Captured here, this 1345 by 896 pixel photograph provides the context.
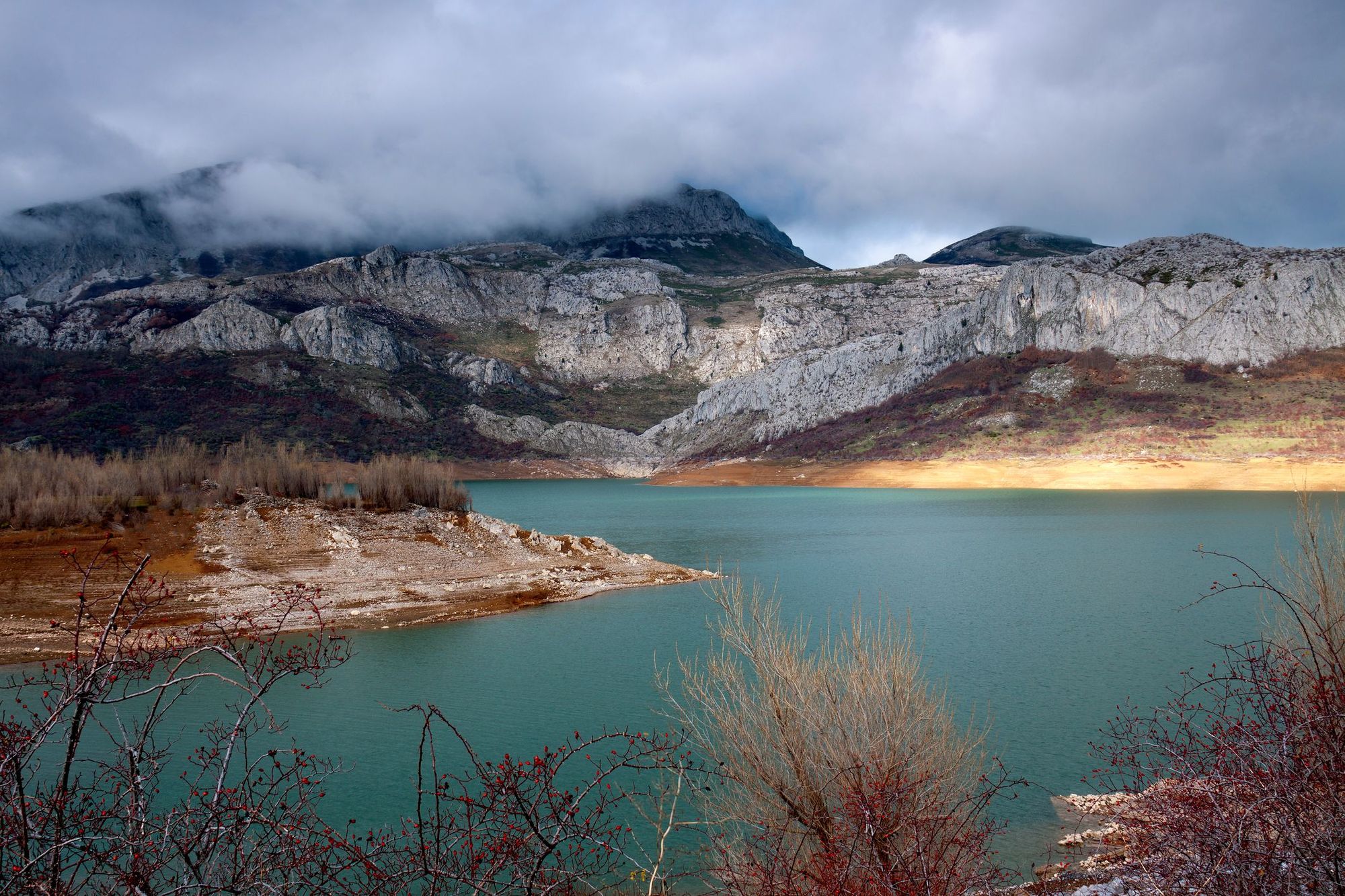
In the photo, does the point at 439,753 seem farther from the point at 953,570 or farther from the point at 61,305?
the point at 61,305

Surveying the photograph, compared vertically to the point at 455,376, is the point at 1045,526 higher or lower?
lower

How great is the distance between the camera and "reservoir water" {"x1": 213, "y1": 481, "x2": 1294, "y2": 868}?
13.4m

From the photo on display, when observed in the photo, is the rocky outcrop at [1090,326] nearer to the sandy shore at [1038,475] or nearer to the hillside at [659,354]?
the hillside at [659,354]

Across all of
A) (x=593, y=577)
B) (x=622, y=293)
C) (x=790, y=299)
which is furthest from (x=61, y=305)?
(x=593, y=577)

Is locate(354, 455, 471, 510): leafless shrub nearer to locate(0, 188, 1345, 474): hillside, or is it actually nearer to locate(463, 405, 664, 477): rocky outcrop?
locate(0, 188, 1345, 474): hillside

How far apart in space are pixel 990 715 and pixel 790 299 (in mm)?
156371

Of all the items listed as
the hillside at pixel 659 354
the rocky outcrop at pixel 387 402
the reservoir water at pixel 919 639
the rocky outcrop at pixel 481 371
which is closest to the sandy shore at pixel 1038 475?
the hillside at pixel 659 354

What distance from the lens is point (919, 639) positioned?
18.6 meters

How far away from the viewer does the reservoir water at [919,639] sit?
1339 cm

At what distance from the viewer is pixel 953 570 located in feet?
99.7

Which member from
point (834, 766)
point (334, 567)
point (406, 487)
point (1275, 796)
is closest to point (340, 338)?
point (406, 487)

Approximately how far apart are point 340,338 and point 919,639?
426 ft

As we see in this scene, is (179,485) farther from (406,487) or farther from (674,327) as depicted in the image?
(674,327)

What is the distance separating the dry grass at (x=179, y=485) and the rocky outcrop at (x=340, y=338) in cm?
8879
